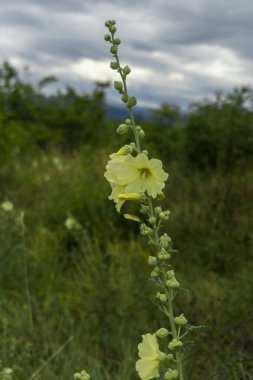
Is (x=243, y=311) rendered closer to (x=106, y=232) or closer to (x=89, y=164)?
(x=106, y=232)

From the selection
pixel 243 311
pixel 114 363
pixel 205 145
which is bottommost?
pixel 114 363

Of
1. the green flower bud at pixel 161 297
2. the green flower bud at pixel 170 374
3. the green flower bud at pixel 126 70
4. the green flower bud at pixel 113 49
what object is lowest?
the green flower bud at pixel 170 374

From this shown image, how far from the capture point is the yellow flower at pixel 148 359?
68.6 inches

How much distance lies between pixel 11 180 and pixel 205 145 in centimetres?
290

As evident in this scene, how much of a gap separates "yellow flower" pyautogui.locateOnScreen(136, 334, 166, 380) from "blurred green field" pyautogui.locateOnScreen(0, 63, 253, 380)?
0.10 m

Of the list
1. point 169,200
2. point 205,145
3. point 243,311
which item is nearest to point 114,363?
point 243,311

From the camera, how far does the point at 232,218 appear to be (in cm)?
618

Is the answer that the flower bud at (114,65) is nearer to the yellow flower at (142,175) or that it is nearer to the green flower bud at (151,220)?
the yellow flower at (142,175)

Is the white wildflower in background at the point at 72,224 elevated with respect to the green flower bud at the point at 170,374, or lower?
lower

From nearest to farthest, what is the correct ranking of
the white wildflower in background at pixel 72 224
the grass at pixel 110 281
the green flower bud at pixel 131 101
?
the green flower bud at pixel 131 101
the grass at pixel 110 281
the white wildflower in background at pixel 72 224

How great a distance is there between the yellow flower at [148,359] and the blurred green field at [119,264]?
0.34 ft

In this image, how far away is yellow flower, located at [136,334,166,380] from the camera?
174 cm

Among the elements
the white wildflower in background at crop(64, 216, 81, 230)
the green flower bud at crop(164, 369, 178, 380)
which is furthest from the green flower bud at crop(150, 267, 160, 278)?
the white wildflower in background at crop(64, 216, 81, 230)

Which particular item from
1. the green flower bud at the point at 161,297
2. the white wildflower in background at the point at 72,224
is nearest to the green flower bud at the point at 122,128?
the green flower bud at the point at 161,297
